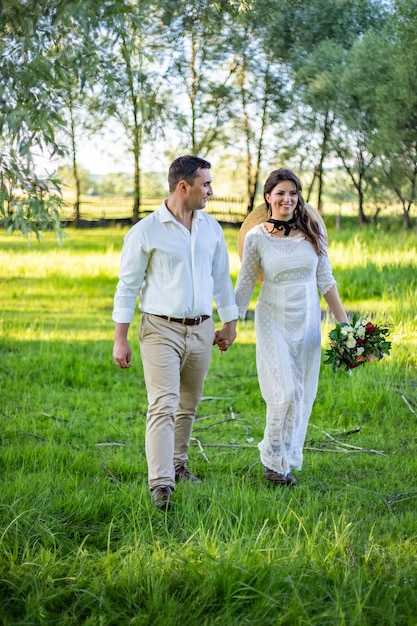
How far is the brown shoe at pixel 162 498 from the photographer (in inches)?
183

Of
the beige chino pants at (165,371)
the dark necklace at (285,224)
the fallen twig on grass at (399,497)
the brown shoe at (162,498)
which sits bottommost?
the fallen twig on grass at (399,497)

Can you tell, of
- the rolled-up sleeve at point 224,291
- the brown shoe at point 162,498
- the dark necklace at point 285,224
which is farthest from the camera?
the dark necklace at point 285,224

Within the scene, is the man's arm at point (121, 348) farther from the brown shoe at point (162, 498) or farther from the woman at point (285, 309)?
the woman at point (285, 309)

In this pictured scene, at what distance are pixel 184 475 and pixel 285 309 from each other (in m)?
1.13

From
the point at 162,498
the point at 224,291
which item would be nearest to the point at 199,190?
the point at 224,291

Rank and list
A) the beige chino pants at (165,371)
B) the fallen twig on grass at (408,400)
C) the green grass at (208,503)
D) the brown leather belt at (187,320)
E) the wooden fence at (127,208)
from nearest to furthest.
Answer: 1. the green grass at (208,503)
2. the beige chino pants at (165,371)
3. the brown leather belt at (187,320)
4. the fallen twig on grass at (408,400)
5. the wooden fence at (127,208)

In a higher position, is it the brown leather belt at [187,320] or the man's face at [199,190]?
the man's face at [199,190]

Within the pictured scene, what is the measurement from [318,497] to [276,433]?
47cm

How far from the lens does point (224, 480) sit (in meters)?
5.32

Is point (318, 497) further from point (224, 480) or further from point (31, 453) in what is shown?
point (31, 453)

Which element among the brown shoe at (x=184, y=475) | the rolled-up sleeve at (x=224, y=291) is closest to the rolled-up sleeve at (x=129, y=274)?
the rolled-up sleeve at (x=224, y=291)

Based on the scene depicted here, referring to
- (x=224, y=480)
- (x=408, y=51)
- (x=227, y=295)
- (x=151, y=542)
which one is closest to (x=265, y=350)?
(x=227, y=295)

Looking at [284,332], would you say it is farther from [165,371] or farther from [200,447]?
[200,447]

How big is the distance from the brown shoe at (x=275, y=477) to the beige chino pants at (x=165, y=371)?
71 centimetres
